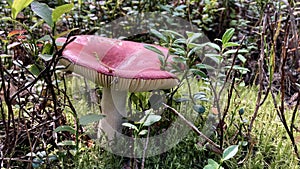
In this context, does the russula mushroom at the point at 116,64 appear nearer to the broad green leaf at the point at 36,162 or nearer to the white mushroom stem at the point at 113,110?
the white mushroom stem at the point at 113,110

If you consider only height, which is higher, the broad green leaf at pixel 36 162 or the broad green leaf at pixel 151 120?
the broad green leaf at pixel 151 120

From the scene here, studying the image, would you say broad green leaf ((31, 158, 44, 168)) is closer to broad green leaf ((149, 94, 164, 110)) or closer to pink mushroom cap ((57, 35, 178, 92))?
pink mushroom cap ((57, 35, 178, 92))

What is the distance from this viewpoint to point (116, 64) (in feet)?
4.05

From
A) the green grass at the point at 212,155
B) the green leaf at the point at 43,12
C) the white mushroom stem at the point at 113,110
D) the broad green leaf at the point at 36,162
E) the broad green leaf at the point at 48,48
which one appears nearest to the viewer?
the green leaf at the point at 43,12

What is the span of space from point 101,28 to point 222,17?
1058 mm

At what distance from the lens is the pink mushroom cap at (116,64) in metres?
1.13

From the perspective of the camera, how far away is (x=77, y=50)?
3.92 ft

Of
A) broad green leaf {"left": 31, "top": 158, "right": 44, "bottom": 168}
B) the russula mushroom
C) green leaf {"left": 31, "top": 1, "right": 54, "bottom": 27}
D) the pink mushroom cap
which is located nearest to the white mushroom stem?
the russula mushroom

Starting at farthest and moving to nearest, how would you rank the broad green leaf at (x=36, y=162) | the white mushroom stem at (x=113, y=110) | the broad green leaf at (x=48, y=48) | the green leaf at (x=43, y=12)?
1. the white mushroom stem at (x=113, y=110)
2. the broad green leaf at (x=36, y=162)
3. the broad green leaf at (x=48, y=48)
4. the green leaf at (x=43, y=12)

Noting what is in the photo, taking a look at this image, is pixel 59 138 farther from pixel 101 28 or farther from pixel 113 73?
pixel 101 28

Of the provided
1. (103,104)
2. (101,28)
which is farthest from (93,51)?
(101,28)

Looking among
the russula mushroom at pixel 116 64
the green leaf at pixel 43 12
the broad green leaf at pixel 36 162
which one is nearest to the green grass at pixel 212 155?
the broad green leaf at pixel 36 162

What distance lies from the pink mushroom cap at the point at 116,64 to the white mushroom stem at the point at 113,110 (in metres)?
0.14

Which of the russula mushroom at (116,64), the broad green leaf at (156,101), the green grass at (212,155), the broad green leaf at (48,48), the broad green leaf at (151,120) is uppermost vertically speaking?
the broad green leaf at (48,48)
